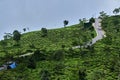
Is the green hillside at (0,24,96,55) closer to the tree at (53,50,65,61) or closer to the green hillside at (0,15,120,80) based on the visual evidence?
the green hillside at (0,15,120,80)

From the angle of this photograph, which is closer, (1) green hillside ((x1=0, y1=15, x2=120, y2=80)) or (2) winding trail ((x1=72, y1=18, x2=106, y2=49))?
(1) green hillside ((x1=0, y1=15, x2=120, y2=80))

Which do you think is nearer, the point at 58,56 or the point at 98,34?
the point at 58,56

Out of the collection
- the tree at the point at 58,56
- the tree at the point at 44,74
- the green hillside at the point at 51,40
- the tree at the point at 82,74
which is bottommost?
the tree at the point at 82,74

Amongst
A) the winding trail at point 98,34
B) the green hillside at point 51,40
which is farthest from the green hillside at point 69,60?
the winding trail at point 98,34

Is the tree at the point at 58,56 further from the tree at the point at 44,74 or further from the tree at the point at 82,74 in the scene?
the tree at the point at 82,74

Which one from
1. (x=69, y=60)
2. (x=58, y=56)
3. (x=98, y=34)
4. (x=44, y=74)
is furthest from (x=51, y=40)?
(x=44, y=74)

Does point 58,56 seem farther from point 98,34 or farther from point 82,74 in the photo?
point 98,34

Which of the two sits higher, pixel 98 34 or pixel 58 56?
pixel 98 34

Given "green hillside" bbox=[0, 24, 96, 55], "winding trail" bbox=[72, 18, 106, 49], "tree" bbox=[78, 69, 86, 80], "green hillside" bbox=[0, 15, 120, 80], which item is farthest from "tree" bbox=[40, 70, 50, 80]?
"winding trail" bbox=[72, 18, 106, 49]

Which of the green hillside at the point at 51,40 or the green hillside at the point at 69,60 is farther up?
the green hillside at the point at 51,40

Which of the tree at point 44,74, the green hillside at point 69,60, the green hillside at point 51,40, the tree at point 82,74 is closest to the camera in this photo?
the tree at point 44,74

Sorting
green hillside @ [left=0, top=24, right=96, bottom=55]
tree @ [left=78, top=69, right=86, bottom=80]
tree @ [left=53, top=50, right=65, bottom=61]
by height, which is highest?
green hillside @ [left=0, top=24, right=96, bottom=55]

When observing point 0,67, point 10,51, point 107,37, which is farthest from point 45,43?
point 0,67

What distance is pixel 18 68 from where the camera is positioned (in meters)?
121
